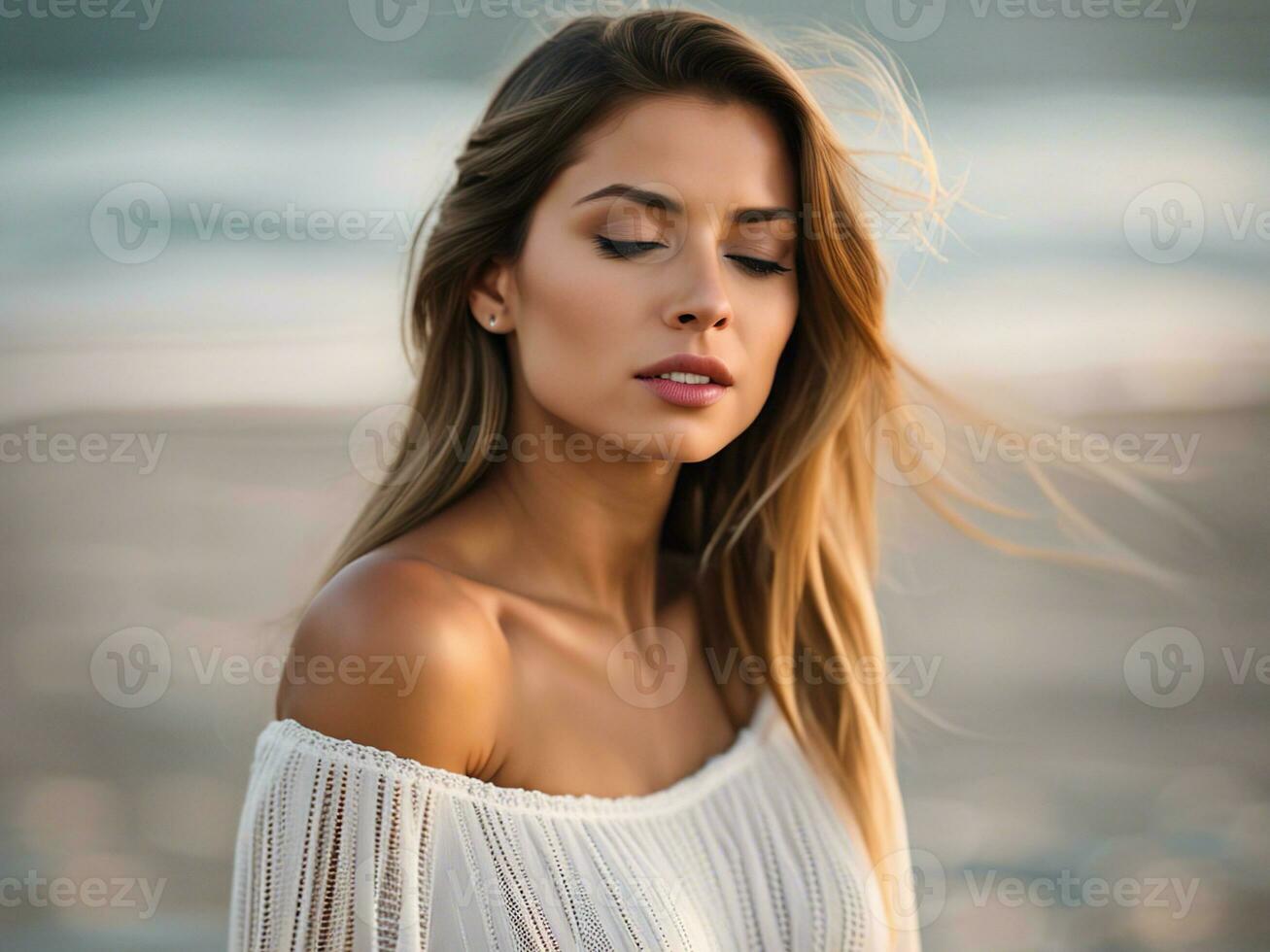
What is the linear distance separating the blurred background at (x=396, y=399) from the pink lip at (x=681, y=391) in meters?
1.53

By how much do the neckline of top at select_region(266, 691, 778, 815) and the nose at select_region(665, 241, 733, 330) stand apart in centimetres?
44

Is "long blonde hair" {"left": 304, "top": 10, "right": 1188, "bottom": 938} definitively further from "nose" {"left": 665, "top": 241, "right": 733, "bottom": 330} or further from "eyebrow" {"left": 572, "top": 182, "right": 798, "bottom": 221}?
"nose" {"left": 665, "top": 241, "right": 733, "bottom": 330}

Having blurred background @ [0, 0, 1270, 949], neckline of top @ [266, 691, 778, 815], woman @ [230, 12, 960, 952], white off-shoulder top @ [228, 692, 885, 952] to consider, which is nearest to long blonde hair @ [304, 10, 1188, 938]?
woman @ [230, 12, 960, 952]

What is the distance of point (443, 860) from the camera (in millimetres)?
1025

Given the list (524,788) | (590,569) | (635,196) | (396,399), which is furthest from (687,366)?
(396,399)

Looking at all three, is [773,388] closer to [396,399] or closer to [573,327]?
[573,327]

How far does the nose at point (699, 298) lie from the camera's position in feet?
3.67

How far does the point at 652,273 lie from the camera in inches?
44.2

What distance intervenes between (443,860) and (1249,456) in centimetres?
312

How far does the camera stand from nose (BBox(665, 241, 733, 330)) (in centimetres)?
112

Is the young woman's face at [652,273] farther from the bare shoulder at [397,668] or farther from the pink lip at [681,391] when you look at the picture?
the bare shoulder at [397,668]

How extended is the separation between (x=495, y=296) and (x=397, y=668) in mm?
406

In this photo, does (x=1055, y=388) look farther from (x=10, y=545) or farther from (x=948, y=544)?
(x=10, y=545)

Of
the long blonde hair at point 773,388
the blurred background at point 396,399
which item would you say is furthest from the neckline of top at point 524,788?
the blurred background at point 396,399
